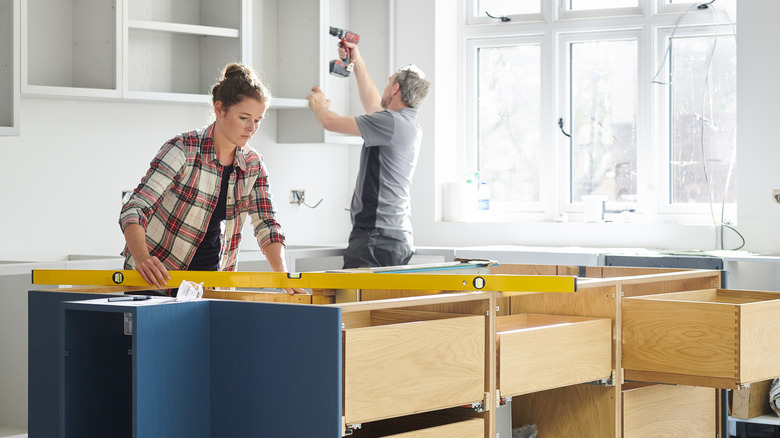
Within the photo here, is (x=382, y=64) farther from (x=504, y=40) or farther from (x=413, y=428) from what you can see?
(x=413, y=428)

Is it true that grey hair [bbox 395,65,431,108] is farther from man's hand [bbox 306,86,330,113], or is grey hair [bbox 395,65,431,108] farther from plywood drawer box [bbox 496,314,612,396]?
plywood drawer box [bbox 496,314,612,396]

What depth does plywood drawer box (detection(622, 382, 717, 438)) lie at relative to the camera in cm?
252

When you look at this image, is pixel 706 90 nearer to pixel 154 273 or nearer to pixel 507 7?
pixel 507 7

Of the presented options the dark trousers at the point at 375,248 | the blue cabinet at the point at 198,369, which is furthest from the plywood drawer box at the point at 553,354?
the dark trousers at the point at 375,248

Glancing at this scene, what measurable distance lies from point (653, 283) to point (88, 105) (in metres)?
2.32

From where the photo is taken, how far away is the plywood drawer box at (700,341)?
7.56 ft

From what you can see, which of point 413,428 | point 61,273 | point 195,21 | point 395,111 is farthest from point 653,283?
point 195,21

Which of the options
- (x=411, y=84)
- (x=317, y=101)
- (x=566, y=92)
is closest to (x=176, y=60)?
(x=317, y=101)

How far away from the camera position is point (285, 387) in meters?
1.76

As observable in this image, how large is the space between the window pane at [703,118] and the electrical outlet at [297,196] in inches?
72.8

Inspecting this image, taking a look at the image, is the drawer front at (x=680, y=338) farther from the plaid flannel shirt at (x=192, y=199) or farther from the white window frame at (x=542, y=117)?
the white window frame at (x=542, y=117)

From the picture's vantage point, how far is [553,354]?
2232mm

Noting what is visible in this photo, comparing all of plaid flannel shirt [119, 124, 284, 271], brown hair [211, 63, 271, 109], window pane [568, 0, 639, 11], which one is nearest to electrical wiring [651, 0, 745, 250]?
window pane [568, 0, 639, 11]

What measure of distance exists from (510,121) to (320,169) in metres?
1.07
